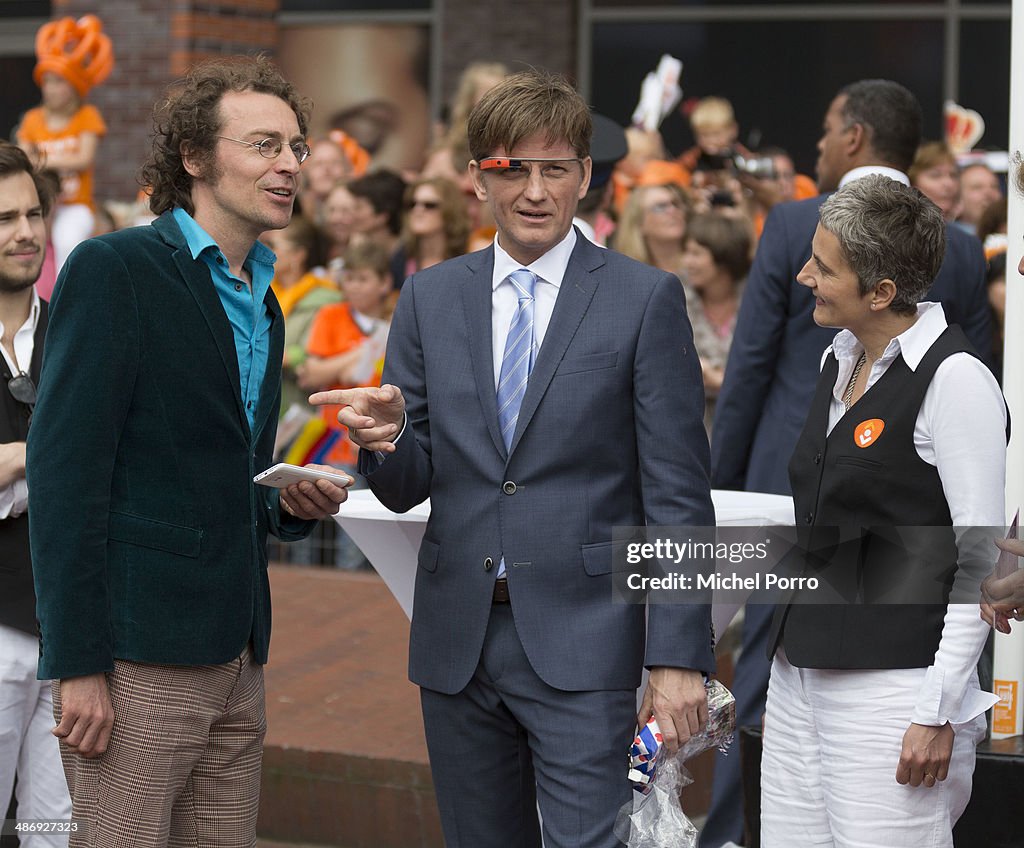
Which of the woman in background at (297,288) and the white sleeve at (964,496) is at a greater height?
the woman in background at (297,288)

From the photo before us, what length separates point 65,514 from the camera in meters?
3.14

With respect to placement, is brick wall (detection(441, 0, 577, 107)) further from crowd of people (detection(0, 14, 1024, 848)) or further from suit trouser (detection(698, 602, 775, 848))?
crowd of people (detection(0, 14, 1024, 848))

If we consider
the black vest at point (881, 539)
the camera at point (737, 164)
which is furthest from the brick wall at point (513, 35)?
the black vest at point (881, 539)

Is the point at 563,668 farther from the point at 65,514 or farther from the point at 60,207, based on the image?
the point at 60,207

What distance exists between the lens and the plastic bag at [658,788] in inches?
130

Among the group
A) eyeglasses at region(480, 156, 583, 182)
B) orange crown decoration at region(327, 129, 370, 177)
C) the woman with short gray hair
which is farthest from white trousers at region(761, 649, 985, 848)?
orange crown decoration at region(327, 129, 370, 177)

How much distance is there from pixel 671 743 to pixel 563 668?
27 centimetres

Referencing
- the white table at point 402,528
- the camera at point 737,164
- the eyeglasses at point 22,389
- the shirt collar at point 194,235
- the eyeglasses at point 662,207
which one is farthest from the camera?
the camera at point 737,164

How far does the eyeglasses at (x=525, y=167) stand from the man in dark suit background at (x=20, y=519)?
1445mm

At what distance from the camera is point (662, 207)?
809 centimetres

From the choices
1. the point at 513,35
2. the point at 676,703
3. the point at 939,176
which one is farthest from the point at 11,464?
the point at 513,35

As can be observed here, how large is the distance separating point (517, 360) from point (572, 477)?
11.4 inches

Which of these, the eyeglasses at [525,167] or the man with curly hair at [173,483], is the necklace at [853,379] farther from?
the man with curly hair at [173,483]

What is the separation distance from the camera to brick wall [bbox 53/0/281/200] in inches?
466
